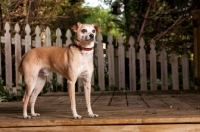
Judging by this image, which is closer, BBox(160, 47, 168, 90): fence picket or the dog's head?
the dog's head

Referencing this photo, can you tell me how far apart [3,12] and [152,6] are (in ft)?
11.1

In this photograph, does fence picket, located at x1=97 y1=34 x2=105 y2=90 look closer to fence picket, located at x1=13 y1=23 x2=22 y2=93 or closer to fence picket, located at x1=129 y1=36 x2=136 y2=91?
fence picket, located at x1=129 y1=36 x2=136 y2=91

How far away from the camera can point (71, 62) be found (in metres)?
3.45

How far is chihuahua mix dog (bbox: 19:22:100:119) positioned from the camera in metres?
3.43

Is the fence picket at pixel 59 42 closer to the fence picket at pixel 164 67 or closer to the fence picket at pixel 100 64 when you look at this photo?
the fence picket at pixel 100 64

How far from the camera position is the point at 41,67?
3.73 m

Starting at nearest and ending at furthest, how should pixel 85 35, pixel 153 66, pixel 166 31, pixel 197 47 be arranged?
pixel 85 35 → pixel 197 47 → pixel 153 66 → pixel 166 31

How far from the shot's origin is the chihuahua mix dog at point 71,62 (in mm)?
3426

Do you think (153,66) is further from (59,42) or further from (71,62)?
(71,62)

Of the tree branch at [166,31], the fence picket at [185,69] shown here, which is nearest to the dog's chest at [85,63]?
the fence picket at [185,69]

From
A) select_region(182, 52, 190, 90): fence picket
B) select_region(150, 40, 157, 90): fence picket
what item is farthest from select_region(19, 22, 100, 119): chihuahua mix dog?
select_region(182, 52, 190, 90): fence picket

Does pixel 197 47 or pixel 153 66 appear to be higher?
pixel 197 47

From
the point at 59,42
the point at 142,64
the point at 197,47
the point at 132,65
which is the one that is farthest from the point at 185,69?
the point at 59,42

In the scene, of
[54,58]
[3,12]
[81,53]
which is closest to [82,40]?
[81,53]
